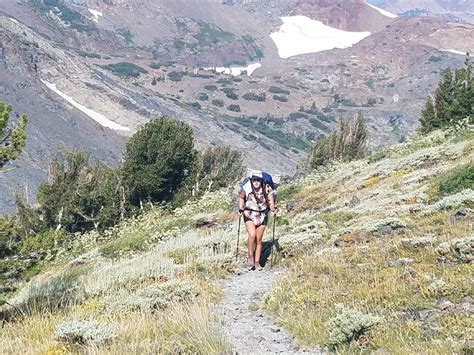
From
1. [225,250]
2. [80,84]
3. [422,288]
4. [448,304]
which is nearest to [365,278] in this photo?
[422,288]

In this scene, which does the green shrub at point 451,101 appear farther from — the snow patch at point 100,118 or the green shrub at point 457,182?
the snow patch at point 100,118

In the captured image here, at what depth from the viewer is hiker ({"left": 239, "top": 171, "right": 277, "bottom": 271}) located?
1034cm

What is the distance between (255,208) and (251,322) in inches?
146

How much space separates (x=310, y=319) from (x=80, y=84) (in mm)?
138350

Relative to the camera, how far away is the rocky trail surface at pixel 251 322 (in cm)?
584

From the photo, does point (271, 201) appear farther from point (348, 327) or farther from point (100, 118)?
point (100, 118)

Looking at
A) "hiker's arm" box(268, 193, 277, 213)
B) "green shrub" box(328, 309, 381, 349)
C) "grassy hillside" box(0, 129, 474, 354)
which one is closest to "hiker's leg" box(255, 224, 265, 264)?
"hiker's arm" box(268, 193, 277, 213)

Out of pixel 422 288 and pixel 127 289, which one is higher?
pixel 422 288

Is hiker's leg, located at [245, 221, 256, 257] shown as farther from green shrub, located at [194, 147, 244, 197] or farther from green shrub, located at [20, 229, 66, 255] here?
green shrub, located at [194, 147, 244, 197]

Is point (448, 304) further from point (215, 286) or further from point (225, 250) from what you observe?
point (225, 250)

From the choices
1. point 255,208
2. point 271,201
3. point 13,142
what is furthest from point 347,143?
point 13,142

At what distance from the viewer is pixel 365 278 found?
7.39 metres

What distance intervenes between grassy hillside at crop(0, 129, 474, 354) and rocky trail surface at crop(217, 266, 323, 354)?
15 cm

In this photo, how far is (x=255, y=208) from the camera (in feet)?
34.0
